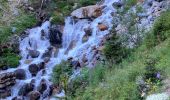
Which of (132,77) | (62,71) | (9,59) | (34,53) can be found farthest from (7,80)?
(132,77)

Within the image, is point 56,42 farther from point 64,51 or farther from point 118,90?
point 118,90

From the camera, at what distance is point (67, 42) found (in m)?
22.2

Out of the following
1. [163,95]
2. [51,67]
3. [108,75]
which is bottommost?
[51,67]

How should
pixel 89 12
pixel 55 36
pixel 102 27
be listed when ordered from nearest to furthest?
pixel 102 27
pixel 55 36
pixel 89 12

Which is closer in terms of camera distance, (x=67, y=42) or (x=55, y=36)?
(x=67, y=42)

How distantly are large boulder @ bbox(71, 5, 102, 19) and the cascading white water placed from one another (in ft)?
0.92

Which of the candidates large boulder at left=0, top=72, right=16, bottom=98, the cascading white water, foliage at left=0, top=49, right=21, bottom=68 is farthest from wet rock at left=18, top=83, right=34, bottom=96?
foliage at left=0, top=49, right=21, bottom=68

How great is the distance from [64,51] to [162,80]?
12.1m

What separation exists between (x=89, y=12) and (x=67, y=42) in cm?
230

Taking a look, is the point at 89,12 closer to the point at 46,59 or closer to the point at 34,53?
the point at 34,53

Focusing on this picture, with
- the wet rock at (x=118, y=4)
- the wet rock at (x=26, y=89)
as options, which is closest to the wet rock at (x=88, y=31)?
the wet rock at (x=118, y=4)

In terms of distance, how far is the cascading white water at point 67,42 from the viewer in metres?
19.4

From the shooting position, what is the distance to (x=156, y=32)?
1423cm

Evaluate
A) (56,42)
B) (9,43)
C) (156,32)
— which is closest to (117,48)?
(156,32)
